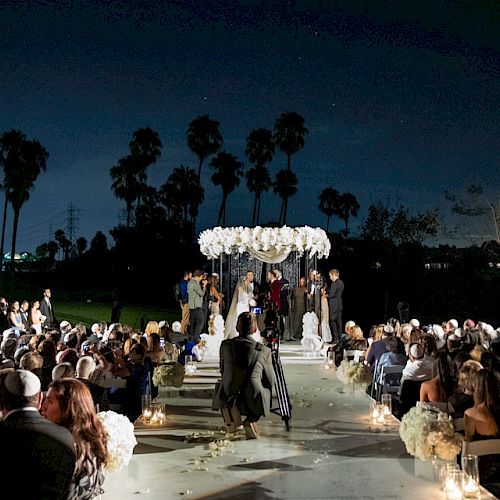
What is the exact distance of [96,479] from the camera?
4195 mm

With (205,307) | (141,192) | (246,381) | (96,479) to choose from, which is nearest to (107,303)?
(141,192)

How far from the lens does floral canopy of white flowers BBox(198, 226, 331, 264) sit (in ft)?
55.9

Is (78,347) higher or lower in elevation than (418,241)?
lower

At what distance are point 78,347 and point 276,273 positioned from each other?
23.9ft

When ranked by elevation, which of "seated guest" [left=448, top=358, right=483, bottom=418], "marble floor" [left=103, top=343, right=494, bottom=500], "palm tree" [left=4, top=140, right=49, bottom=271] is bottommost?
"marble floor" [left=103, top=343, right=494, bottom=500]

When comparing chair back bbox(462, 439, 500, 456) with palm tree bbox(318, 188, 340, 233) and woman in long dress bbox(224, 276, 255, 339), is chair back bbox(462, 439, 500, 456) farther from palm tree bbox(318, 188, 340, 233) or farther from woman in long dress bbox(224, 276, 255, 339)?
palm tree bbox(318, 188, 340, 233)

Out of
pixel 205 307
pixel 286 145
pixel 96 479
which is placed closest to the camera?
pixel 96 479

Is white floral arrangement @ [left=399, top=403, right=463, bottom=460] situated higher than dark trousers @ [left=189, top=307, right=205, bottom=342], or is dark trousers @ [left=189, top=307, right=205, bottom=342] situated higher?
dark trousers @ [left=189, top=307, right=205, bottom=342]

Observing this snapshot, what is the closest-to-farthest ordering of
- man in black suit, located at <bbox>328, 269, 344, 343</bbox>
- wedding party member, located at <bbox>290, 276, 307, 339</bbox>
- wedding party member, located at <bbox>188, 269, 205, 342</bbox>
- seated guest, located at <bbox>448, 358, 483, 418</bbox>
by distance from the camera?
1. seated guest, located at <bbox>448, 358, 483, 418</bbox>
2. wedding party member, located at <bbox>188, 269, 205, 342</bbox>
3. man in black suit, located at <bbox>328, 269, 344, 343</bbox>
4. wedding party member, located at <bbox>290, 276, 307, 339</bbox>

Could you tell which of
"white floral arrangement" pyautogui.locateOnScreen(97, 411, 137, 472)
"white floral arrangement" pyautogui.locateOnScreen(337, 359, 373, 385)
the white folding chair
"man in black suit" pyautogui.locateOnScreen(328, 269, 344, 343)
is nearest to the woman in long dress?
"man in black suit" pyautogui.locateOnScreen(328, 269, 344, 343)

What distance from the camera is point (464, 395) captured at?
6746 millimetres

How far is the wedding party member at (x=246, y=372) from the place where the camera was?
7.57 meters

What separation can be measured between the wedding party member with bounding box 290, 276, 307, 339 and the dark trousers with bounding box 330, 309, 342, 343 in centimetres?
112

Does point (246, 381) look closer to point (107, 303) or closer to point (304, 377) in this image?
point (304, 377)
